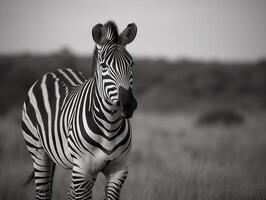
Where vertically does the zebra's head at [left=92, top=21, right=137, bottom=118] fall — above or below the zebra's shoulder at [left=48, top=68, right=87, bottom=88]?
above

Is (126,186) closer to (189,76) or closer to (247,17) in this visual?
(189,76)

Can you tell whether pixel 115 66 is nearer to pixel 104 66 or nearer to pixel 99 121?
pixel 104 66

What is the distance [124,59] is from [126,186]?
4057mm

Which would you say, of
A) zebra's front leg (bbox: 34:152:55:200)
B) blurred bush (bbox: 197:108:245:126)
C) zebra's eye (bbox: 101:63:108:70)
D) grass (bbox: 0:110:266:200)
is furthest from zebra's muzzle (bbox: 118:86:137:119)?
blurred bush (bbox: 197:108:245:126)

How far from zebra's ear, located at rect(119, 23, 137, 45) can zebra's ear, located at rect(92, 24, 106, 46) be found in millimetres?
168

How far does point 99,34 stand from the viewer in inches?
164

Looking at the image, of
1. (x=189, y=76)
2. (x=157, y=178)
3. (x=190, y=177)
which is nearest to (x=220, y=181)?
(x=190, y=177)

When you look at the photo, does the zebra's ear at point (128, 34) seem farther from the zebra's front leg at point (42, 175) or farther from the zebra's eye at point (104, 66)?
the zebra's front leg at point (42, 175)

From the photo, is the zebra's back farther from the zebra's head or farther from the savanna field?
the savanna field

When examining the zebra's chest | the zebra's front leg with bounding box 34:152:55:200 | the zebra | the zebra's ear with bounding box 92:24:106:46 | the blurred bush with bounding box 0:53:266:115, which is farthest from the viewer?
the blurred bush with bounding box 0:53:266:115

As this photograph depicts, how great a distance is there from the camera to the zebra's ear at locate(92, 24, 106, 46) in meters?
4.10

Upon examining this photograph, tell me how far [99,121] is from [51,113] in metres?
1.11

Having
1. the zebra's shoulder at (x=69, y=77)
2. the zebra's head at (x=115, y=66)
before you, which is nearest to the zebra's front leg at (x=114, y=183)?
the zebra's head at (x=115, y=66)

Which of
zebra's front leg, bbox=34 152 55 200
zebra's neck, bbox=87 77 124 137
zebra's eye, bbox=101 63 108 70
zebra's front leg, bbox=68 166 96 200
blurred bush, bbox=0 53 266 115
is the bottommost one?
blurred bush, bbox=0 53 266 115
